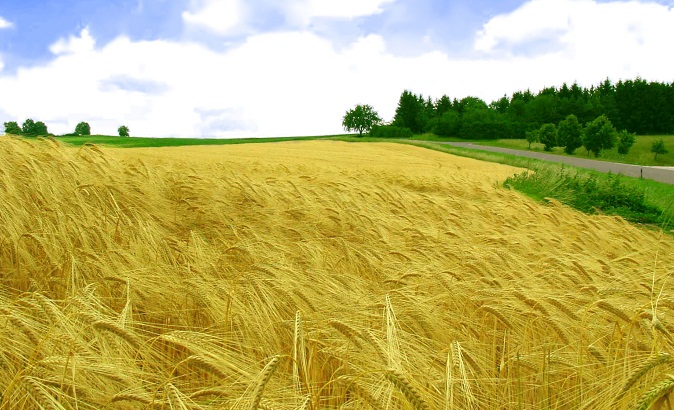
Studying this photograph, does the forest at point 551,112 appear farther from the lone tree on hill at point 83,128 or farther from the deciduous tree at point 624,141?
the lone tree on hill at point 83,128

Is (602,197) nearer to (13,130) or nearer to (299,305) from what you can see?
(299,305)

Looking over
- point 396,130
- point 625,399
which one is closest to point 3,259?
point 625,399

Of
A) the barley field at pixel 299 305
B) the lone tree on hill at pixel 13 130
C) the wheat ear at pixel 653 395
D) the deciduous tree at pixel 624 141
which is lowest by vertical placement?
the deciduous tree at pixel 624 141

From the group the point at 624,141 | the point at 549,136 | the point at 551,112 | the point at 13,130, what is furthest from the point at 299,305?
the point at 551,112

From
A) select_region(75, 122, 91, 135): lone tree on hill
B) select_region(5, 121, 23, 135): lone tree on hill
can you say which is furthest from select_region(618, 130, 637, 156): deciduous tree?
select_region(5, 121, 23, 135): lone tree on hill

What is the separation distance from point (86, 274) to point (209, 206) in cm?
261

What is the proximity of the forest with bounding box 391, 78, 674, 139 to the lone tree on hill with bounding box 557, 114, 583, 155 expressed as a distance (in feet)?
59.2

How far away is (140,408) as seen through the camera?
6.35 ft

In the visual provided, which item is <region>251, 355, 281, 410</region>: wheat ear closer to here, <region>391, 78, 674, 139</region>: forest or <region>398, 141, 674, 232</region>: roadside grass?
<region>398, 141, 674, 232</region>: roadside grass

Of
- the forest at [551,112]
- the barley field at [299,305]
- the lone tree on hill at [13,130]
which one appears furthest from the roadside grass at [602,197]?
the forest at [551,112]

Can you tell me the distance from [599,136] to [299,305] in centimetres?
5517

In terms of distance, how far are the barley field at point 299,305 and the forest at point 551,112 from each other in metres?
76.1

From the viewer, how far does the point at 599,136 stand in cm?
5116

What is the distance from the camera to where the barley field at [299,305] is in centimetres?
205
